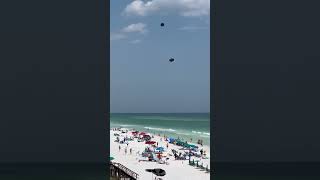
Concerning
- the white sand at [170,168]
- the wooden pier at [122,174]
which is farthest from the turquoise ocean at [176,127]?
the wooden pier at [122,174]

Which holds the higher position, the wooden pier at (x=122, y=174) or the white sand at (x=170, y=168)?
Answer: the wooden pier at (x=122, y=174)

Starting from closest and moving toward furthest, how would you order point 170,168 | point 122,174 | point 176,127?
point 122,174 → point 170,168 → point 176,127

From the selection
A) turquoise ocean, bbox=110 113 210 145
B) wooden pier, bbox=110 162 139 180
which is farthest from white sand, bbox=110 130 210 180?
turquoise ocean, bbox=110 113 210 145

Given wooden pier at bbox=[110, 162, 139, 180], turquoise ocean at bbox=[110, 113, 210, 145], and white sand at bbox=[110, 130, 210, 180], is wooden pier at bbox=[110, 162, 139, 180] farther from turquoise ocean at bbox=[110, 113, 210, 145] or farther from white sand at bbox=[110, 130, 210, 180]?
turquoise ocean at bbox=[110, 113, 210, 145]

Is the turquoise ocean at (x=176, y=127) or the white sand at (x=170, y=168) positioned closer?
the white sand at (x=170, y=168)

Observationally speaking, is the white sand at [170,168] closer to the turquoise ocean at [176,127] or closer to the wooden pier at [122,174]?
the wooden pier at [122,174]

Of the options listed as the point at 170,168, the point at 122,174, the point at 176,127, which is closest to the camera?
the point at 122,174

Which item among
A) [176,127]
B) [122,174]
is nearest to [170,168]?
[122,174]

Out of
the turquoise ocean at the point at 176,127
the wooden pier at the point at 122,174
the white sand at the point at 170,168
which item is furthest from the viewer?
the turquoise ocean at the point at 176,127

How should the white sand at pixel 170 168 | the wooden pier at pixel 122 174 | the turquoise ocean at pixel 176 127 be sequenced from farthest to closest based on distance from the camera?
the turquoise ocean at pixel 176 127 < the white sand at pixel 170 168 < the wooden pier at pixel 122 174

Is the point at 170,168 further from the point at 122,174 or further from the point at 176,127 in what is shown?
the point at 176,127
